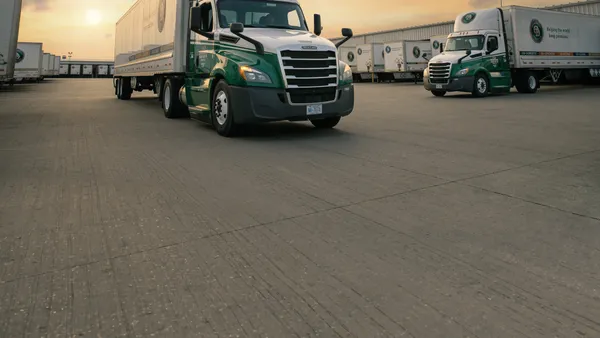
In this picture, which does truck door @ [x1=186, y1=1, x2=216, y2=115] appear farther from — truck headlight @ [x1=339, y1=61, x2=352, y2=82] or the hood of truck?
truck headlight @ [x1=339, y1=61, x2=352, y2=82]

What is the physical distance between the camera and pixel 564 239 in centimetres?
271

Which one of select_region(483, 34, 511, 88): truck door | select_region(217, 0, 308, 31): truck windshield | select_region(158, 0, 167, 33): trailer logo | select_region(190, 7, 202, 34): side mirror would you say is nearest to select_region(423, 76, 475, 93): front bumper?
select_region(483, 34, 511, 88): truck door

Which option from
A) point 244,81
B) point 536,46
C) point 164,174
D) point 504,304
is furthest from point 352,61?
point 504,304

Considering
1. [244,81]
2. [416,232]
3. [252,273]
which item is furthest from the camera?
[244,81]

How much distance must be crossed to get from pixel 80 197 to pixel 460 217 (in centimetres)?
336

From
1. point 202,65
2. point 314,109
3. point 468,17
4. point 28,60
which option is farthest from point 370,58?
point 314,109

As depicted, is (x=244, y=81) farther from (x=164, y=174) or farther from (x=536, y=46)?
(x=536, y=46)

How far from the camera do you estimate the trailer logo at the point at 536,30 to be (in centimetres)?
1908

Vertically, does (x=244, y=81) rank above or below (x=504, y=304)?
above

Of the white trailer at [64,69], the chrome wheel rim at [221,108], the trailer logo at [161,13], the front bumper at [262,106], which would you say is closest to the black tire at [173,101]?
the trailer logo at [161,13]

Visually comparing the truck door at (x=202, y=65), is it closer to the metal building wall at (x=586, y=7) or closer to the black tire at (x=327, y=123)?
the black tire at (x=327, y=123)

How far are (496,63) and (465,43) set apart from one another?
163 centimetres

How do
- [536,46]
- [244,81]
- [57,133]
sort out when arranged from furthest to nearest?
[536,46] → [57,133] → [244,81]

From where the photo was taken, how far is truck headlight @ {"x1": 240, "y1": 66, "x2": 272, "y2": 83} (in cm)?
704
